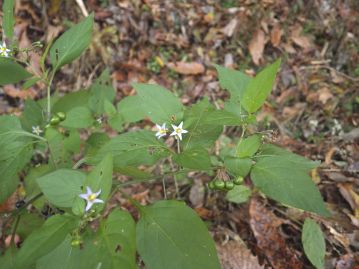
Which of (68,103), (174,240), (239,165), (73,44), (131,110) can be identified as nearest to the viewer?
(174,240)

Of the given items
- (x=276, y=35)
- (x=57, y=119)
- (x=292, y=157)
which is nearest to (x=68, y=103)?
(x=57, y=119)

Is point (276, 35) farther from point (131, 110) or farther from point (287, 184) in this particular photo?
point (287, 184)

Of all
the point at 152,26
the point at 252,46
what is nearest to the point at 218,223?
the point at 252,46

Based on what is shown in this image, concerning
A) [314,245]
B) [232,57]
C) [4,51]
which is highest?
[4,51]

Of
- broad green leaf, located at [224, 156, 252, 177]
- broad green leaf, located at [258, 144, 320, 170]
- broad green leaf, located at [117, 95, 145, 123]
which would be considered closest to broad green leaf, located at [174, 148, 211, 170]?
broad green leaf, located at [224, 156, 252, 177]

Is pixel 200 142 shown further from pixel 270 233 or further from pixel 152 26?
pixel 152 26

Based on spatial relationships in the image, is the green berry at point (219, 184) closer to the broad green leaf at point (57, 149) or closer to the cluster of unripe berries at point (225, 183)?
the cluster of unripe berries at point (225, 183)

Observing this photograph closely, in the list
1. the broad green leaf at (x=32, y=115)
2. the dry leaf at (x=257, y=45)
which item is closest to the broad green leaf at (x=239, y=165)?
the broad green leaf at (x=32, y=115)
